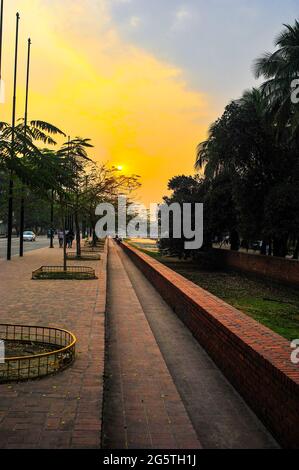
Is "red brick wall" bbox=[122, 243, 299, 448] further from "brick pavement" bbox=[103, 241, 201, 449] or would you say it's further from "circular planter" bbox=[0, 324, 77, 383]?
"circular planter" bbox=[0, 324, 77, 383]

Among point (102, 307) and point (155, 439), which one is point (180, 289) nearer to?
point (102, 307)

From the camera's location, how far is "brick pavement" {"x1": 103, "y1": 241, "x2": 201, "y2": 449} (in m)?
4.23

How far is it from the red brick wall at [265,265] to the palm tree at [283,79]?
19.6ft

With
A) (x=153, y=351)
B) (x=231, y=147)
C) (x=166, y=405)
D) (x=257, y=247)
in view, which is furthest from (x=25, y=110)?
(x=257, y=247)

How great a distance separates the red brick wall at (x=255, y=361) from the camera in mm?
4097

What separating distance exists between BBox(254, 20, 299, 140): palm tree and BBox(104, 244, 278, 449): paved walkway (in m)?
16.3

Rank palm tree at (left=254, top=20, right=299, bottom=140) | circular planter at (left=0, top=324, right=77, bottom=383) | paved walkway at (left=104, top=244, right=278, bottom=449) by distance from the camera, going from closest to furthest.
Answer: paved walkway at (left=104, top=244, right=278, bottom=449) < circular planter at (left=0, top=324, right=77, bottom=383) < palm tree at (left=254, top=20, right=299, bottom=140)

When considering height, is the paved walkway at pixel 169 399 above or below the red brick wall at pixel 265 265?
below

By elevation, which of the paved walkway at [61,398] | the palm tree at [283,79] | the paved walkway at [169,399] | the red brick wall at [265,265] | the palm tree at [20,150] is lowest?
the paved walkway at [169,399]

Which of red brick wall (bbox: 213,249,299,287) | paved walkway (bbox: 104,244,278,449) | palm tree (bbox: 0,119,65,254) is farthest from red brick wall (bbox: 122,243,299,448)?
red brick wall (bbox: 213,249,299,287)

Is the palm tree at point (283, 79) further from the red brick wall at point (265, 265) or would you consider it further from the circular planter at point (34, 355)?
the circular planter at point (34, 355)

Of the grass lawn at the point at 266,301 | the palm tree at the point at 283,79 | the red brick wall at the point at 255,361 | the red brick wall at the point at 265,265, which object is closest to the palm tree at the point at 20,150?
the red brick wall at the point at 255,361

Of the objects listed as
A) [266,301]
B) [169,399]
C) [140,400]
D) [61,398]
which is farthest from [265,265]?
[61,398]

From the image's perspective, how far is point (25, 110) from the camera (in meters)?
25.5
